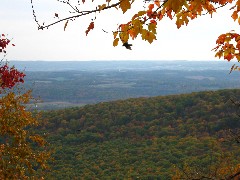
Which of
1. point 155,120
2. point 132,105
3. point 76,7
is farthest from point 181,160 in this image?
point 76,7

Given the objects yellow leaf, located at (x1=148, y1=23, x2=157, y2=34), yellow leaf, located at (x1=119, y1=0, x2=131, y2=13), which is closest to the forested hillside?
yellow leaf, located at (x1=148, y1=23, x2=157, y2=34)

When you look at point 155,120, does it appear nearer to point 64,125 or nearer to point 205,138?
point 205,138

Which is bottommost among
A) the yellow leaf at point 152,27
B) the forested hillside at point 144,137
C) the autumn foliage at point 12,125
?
the forested hillside at point 144,137

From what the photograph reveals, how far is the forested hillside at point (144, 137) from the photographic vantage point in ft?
92.5

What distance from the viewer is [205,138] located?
32812 millimetres

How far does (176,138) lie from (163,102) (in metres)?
10.7

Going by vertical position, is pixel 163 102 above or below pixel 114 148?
above

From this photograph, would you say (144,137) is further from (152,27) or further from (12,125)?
(152,27)

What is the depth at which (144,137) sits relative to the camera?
37219mm

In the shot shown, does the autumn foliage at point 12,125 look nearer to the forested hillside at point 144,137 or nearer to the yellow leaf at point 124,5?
the yellow leaf at point 124,5

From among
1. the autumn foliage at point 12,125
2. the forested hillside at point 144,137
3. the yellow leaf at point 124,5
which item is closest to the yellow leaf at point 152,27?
the yellow leaf at point 124,5

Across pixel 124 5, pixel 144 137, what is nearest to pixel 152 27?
pixel 124 5

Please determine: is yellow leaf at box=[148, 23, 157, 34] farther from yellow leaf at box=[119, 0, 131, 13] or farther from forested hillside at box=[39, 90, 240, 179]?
forested hillside at box=[39, 90, 240, 179]

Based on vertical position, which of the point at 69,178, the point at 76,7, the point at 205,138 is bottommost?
the point at 69,178
